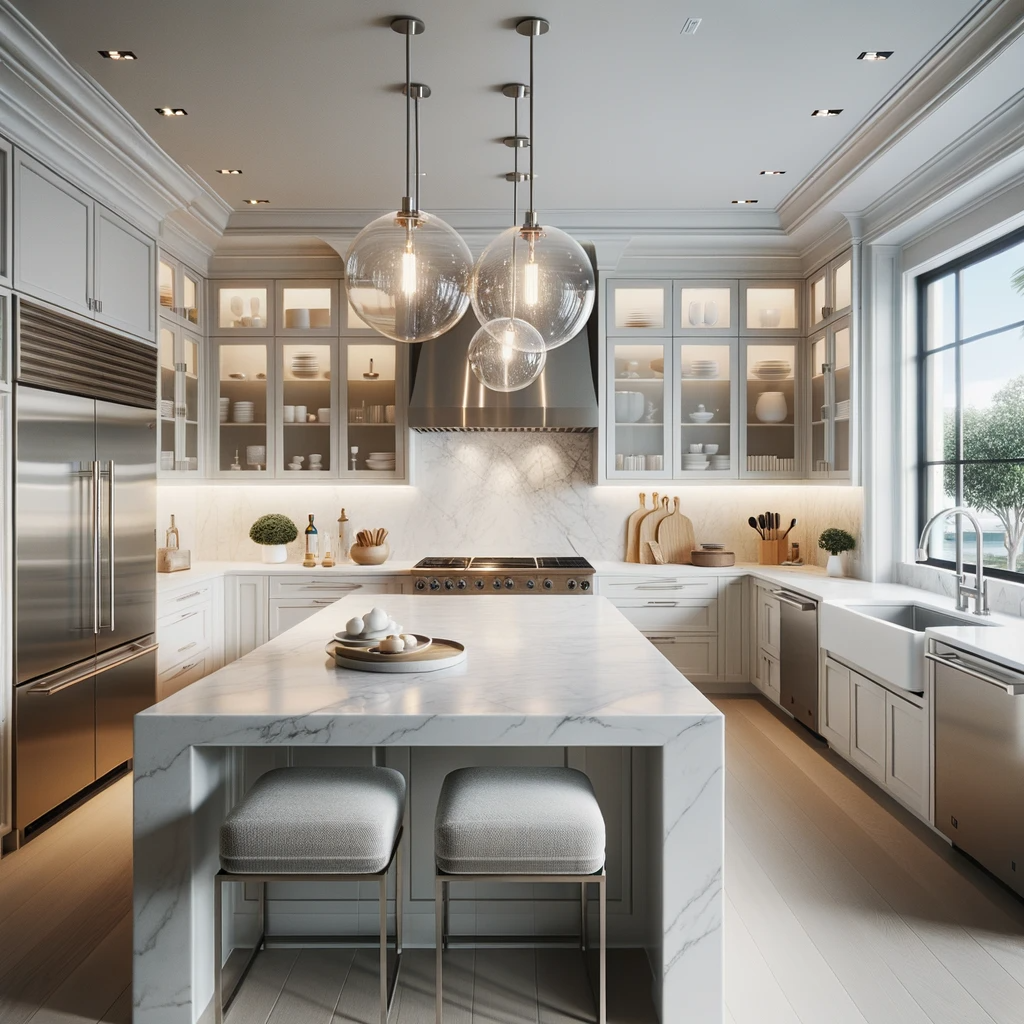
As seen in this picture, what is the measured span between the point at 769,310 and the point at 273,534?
356cm

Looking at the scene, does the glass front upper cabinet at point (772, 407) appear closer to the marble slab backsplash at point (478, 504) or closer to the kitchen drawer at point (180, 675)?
the marble slab backsplash at point (478, 504)

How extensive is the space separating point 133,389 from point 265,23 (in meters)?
1.81

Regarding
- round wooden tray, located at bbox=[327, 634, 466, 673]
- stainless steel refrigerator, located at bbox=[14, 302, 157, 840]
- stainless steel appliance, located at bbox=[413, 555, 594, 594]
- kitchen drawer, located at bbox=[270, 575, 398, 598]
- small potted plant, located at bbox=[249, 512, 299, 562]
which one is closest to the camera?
round wooden tray, located at bbox=[327, 634, 466, 673]

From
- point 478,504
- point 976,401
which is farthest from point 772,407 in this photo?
point 478,504

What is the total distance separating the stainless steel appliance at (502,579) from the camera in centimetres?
496

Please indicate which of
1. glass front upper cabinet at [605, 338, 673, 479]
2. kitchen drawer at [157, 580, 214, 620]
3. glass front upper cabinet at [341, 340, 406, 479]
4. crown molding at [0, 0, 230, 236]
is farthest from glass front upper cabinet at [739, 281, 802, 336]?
kitchen drawer at [157, 580, 214, 620]

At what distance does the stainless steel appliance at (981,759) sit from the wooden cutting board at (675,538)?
107 inches

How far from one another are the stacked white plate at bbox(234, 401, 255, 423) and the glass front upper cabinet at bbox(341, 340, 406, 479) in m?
0.62

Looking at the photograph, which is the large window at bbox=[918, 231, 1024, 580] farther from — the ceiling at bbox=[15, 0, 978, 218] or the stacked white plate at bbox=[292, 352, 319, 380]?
the stacked white plate at bbox=[292, 352, 319, 380]

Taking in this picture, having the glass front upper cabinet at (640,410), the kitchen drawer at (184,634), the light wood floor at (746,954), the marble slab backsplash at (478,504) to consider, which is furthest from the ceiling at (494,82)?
the light wood floor at (746,954)

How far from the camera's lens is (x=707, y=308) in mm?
5406

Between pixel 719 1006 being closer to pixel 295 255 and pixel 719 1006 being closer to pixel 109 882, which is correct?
pixel 109 882

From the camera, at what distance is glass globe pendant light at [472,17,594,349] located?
2.14 m

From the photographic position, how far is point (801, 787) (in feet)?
12.2
